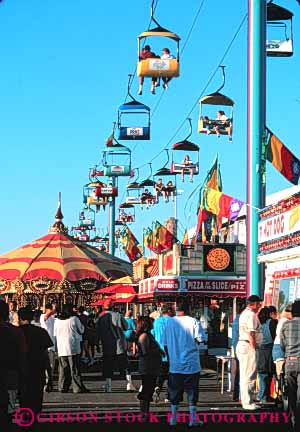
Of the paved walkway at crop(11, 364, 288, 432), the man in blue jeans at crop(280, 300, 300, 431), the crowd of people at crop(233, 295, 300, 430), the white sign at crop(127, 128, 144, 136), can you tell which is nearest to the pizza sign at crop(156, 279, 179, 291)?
the white sign at crop(127, 128, 144, 136)

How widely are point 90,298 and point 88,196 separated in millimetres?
14374

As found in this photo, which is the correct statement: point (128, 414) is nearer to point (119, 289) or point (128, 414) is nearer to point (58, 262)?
point (119, 289)

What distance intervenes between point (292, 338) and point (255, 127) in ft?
28.7

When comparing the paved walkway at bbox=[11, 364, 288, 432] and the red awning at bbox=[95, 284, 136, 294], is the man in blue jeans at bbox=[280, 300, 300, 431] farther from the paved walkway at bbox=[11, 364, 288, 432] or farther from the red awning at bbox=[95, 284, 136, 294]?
the red awning at bbox=[95, 284, 136, 294]

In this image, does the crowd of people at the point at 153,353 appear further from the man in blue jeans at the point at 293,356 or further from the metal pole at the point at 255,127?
the metal pole at the point at 255,127

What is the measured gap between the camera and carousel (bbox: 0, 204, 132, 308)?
3894cm

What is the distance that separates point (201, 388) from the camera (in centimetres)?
1948

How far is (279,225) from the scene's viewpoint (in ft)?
56.6

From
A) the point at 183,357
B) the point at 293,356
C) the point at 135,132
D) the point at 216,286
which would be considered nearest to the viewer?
the point at 293,356

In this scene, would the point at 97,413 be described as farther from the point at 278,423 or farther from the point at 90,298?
the point at 90,298

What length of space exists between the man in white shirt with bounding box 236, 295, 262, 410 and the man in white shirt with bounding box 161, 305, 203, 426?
202 cm

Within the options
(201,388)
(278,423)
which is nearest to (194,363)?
(278,423)

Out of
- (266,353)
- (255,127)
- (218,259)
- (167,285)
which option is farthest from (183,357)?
(218,259)

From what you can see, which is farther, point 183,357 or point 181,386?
point 181,386
